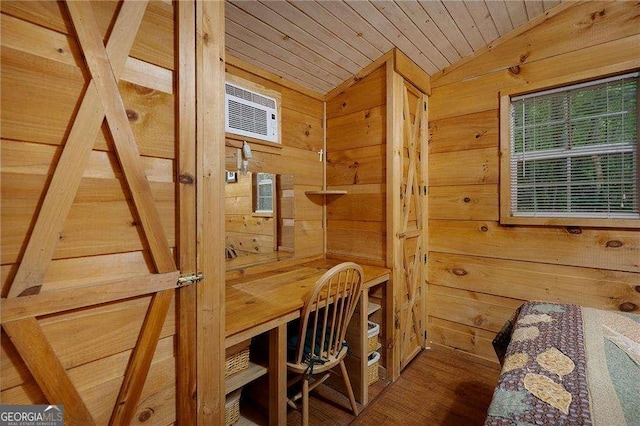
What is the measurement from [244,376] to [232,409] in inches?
8.3

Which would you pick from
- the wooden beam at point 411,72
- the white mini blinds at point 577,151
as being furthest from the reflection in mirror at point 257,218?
the white mini blinds at point 577,151

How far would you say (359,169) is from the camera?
2.43 m

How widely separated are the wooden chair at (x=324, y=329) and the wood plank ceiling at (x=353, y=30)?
57.4 inches

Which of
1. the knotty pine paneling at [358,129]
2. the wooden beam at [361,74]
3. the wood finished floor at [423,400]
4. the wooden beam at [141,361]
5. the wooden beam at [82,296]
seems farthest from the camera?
the knotty pine paneling at [358,129]

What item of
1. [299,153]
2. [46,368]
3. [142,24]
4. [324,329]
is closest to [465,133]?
[299,153]

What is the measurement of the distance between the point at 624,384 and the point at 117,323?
1584mm

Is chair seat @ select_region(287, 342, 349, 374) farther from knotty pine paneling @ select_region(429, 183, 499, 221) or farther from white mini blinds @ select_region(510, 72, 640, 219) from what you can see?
white mini blinds @ select_region(510, 72, 640, 219)

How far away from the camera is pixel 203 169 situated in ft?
3.44

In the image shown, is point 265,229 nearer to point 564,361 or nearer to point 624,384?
point 564,361

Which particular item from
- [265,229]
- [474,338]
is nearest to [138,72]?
[265,229]

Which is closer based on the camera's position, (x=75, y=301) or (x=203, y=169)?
(x=75, y=301)

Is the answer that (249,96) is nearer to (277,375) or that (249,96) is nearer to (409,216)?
(409,216)

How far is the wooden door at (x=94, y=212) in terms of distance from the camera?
728 mm

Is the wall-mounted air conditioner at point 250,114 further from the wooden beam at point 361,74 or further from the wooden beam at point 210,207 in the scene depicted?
the wooden beam at point 210,207
